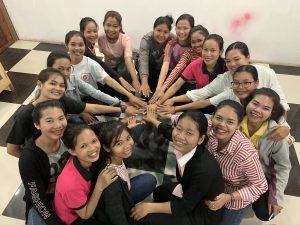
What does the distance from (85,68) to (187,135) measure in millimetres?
1000

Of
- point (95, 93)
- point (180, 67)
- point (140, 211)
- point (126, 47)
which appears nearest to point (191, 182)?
point (140, 211)

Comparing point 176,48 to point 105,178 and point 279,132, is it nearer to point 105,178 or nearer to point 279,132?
point 279,132

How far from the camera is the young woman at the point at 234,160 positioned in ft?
4.25

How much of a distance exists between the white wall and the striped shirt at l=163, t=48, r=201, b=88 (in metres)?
0.84

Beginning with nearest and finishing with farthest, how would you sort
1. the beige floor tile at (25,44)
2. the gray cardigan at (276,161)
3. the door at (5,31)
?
1. the gray cardigan at (276,161)
2. the door at (5,31)
3. the beige floor tile at (25,44)

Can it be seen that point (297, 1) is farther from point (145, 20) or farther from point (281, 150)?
point (281, 150)

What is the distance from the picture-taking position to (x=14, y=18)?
3281 millimetres

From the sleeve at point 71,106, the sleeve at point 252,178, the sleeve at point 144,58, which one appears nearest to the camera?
the sleeve at point 252,178

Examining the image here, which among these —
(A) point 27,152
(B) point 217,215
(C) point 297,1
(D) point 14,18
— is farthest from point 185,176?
(D) point 14,18

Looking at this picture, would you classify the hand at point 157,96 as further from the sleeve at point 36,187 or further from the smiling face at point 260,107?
the sleeve at point 36,187

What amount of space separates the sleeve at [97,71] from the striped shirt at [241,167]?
93cm

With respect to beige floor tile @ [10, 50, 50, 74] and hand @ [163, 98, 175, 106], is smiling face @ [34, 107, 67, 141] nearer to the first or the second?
hand @ [163, 98, 175, 106]

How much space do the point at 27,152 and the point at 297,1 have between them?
2.48m

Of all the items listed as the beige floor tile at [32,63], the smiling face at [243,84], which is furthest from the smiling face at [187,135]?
the beige floor tile at [32,63]
